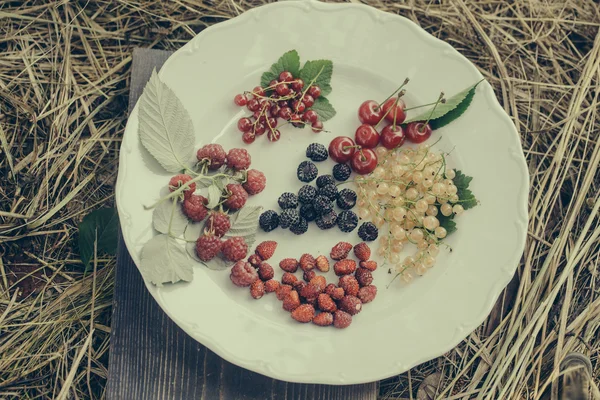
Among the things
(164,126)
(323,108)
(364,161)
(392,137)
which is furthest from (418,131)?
(164,126)

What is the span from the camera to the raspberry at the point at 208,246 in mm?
1540

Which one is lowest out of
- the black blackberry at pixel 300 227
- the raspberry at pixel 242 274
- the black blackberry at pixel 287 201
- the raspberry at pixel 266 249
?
the raspberry at pixel 242 274

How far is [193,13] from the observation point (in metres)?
1.81

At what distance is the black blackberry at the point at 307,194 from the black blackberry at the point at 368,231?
6.7 inches

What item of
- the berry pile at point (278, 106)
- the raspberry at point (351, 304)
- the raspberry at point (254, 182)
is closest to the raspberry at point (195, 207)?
the raspberry at point (254, 182)

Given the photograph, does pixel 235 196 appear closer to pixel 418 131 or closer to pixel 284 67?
pixel 284 67

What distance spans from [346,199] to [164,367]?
74 cm

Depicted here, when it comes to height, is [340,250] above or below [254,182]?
below

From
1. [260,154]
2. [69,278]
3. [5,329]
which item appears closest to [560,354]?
[260,154]

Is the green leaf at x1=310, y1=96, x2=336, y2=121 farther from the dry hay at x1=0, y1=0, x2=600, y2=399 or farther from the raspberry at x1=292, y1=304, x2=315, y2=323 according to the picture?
the raspberry at x1=292, y1=304, x2=315, y2=323

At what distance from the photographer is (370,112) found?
1671 mm

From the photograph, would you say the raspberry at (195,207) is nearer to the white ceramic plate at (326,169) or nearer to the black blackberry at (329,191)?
the white ceramic plate at (326,169)

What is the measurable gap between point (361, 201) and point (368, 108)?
282 millimetres

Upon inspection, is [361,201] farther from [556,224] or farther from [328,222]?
[556,224]
